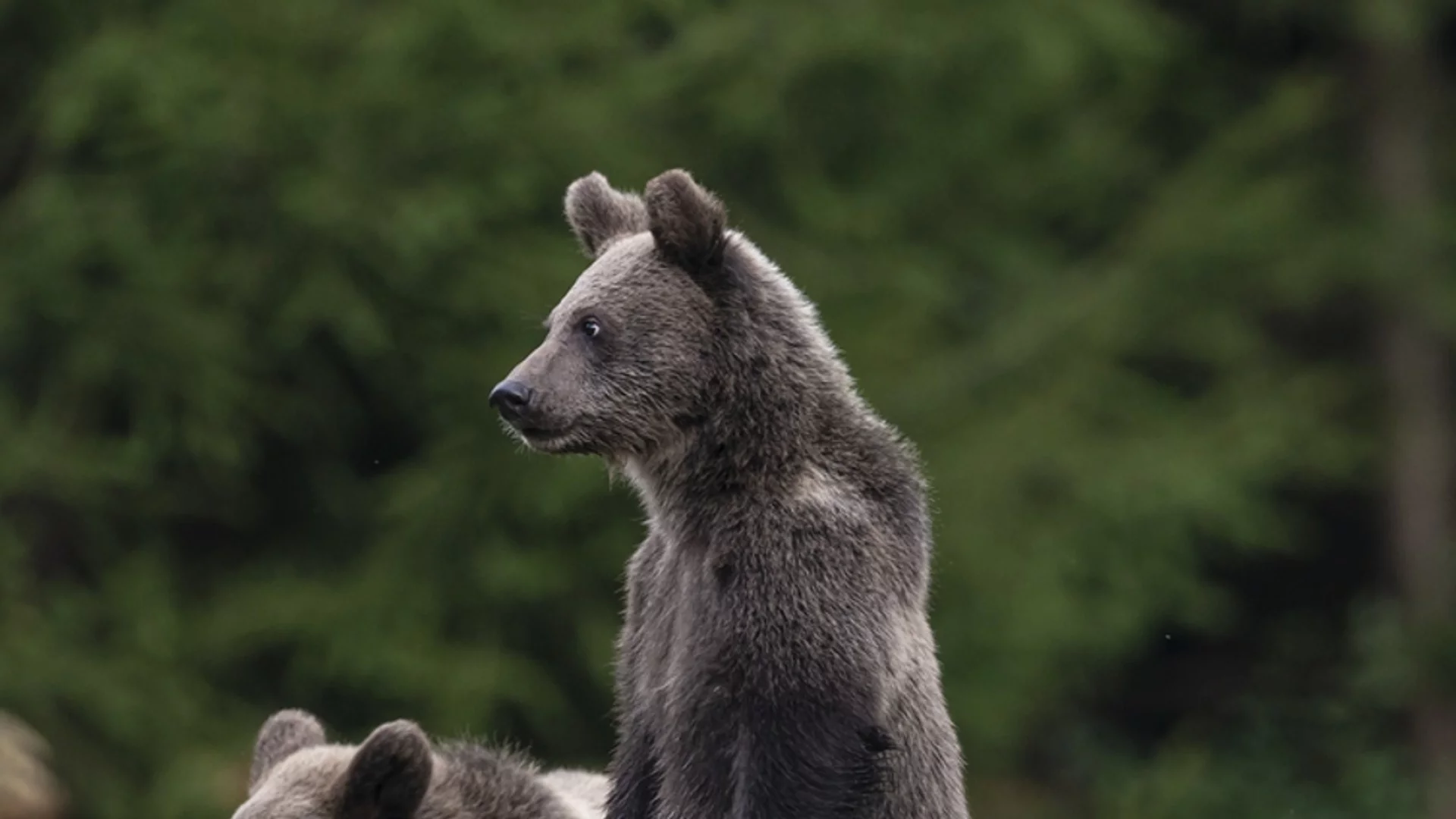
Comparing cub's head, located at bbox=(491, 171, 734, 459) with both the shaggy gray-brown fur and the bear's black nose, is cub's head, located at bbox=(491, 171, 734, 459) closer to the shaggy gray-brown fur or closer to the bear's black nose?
the bear's black nose

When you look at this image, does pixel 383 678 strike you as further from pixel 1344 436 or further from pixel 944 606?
pixel 1344 436

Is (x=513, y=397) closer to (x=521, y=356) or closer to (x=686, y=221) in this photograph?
(x=686, y=221)

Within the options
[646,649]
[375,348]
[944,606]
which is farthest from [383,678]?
[646,649]

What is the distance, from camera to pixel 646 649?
5770mm

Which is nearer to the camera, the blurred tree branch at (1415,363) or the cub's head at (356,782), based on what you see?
the cub's head at (356,782)

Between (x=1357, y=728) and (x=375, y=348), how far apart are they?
8.91 meters

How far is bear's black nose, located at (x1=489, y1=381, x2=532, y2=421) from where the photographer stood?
545cm

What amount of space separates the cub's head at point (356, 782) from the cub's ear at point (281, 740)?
54 mm

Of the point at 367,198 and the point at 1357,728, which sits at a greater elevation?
the point at 1357,728

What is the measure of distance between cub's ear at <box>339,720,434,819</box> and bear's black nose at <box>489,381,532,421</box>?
3.06ft

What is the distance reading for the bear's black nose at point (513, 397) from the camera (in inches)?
214

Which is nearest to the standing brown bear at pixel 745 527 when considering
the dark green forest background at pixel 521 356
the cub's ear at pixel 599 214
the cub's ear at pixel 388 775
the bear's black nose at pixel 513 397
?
the bear's black nose at pixel 513 397

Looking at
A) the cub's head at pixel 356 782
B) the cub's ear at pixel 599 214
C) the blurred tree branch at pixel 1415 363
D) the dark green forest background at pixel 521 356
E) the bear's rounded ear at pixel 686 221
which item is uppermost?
the blurred tree branch at pixel 1415 363

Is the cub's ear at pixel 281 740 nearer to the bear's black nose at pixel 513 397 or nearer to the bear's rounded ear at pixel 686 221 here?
the bear's black nose at pixel 513 397
